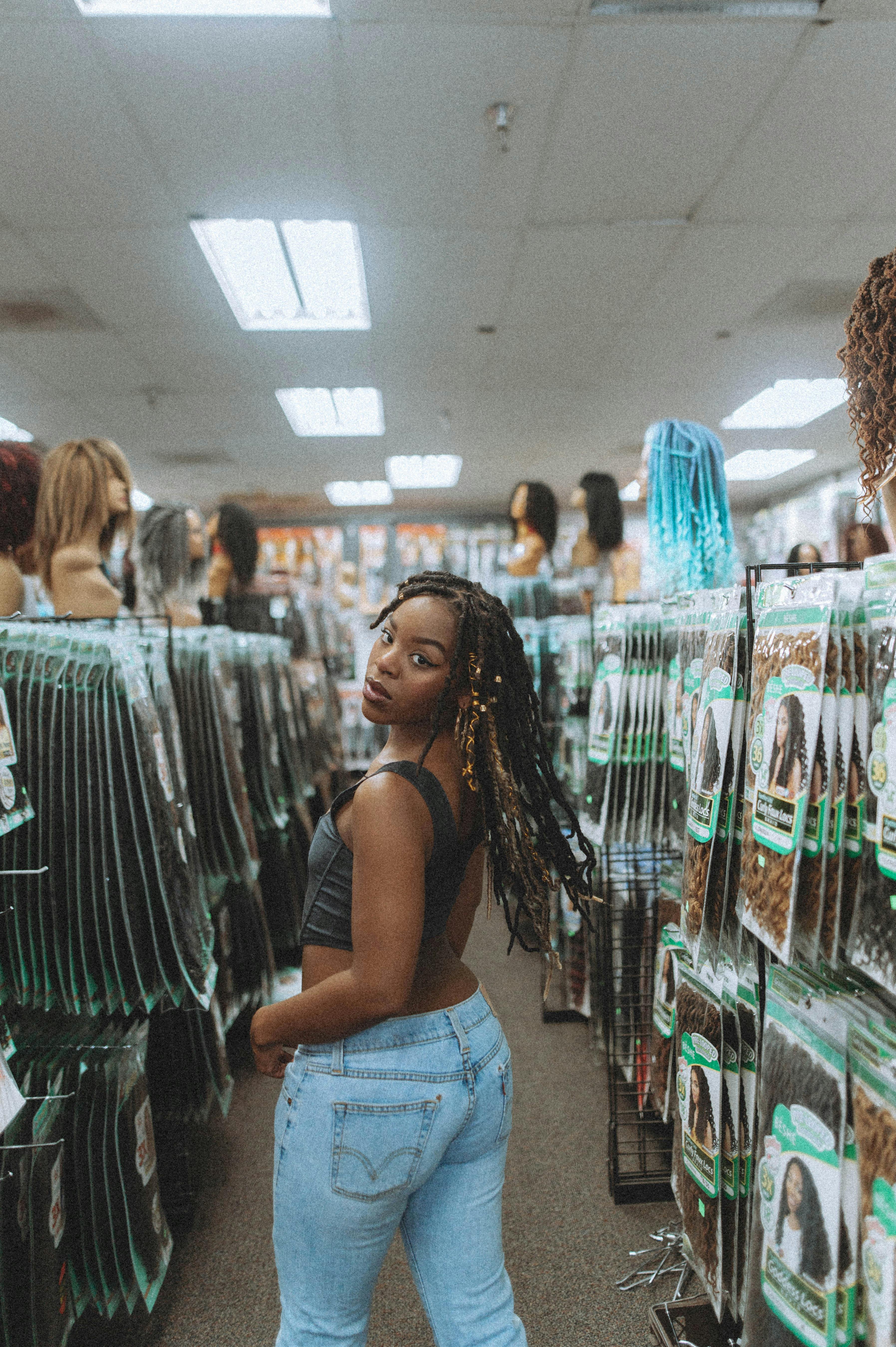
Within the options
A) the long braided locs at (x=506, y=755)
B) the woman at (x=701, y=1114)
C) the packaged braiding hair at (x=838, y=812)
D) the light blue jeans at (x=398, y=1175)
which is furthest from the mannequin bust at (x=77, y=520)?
the packaged braiding hair at (x=838, y=812)

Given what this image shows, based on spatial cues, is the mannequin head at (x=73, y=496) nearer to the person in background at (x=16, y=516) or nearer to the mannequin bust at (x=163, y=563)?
the person in background at (x=16, y=516)

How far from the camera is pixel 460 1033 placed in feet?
3.22

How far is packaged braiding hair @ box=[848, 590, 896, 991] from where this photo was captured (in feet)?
2.16

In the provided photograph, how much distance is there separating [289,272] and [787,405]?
3967 mm

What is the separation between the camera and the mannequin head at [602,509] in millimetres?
3697

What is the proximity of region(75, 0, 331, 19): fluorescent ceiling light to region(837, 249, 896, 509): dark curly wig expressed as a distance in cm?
225

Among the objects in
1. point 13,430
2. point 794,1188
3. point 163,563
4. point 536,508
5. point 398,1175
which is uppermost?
point 13,430

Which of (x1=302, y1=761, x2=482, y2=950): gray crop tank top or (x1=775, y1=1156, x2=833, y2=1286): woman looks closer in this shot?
(x1=775, y1=1156, x2=833, y2=1286): woman

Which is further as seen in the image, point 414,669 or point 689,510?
point 689,510

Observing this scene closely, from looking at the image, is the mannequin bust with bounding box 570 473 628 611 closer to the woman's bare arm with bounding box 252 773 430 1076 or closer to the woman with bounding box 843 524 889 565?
the woman with bounding box 843 524 889 565

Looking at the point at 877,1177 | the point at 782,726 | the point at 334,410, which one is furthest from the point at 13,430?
the point at 877,1177

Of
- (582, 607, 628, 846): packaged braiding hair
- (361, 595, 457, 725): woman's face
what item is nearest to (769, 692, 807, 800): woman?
(361, 595, 457, 725): woman's face

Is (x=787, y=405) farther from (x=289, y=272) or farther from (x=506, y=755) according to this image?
(x=506, y=755)

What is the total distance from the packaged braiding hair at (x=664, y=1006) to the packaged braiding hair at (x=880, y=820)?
0.81 m
